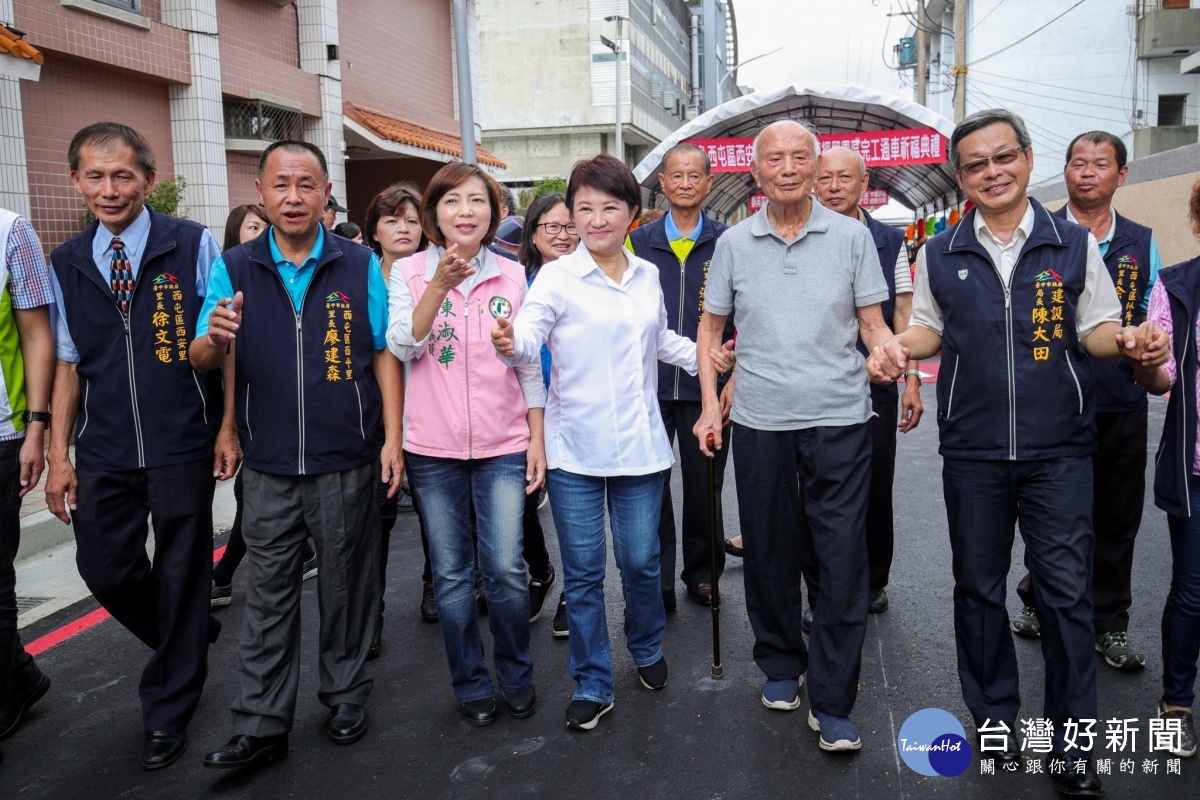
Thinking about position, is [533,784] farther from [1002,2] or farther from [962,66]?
[1002,2]

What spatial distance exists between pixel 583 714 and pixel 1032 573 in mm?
1641

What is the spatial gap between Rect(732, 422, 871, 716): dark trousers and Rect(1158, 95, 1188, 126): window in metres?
32.4

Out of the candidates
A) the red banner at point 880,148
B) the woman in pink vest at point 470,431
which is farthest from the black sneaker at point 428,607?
the red banner at point 880,148

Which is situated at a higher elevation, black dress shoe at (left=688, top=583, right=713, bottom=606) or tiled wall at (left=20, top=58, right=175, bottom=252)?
tiled wall at (left=20, top=58, right=175, bottom=252)

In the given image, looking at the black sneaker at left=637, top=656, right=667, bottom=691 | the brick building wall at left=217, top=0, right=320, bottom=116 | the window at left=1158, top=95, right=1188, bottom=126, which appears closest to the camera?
the black sneaker at left=637, top=656, right=667, bottom=691

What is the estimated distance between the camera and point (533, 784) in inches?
131

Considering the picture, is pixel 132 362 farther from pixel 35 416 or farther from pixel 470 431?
pixel 470 431

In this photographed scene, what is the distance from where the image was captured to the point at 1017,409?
3.19 m

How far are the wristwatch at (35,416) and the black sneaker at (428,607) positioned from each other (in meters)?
1.97

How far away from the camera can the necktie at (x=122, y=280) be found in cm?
358

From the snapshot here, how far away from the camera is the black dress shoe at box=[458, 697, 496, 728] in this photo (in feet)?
12.4

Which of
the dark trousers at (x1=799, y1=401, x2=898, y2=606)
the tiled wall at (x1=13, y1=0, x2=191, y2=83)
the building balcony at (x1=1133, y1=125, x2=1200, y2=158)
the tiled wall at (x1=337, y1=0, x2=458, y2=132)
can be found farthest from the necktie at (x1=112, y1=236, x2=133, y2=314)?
the building balcony at (x1=1133, y1=125, x2=1200, y2=158)

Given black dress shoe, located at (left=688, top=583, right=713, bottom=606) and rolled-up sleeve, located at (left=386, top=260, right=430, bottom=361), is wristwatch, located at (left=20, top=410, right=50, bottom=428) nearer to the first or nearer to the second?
rolled-up sleeve, located at (left=386, top=260, right=430, bottom=361)

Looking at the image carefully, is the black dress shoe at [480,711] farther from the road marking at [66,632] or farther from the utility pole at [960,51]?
the utility pole at [960,51]
